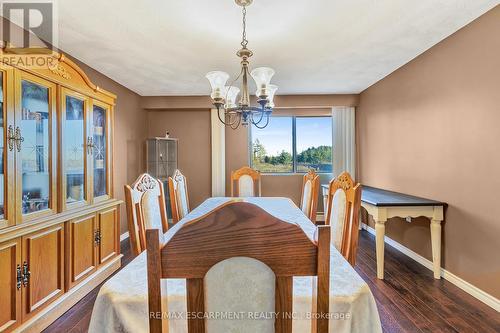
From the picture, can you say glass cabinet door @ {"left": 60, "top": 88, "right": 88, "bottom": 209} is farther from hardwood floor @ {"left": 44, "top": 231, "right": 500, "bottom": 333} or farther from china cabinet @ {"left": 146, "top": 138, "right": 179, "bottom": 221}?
china cabinet @ {"left": 146, "top": 138, "right": 179, "bottom": 221}

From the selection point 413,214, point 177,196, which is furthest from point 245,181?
point 413,214

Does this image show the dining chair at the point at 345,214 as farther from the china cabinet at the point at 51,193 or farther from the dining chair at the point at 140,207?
the china cabinet at the point at 51,193

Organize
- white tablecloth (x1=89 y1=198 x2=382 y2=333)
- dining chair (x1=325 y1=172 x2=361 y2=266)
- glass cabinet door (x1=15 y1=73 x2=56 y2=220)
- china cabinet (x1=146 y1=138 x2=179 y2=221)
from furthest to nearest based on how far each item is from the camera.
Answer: china cabinet (x1=146 y1=138 x2=179 y2=221) → glass cabinet door (x1=15 y1=73 x2=56 y2=220) → dining chair (x1=325 y1=172 x2=361 y2=266) → white tablecloth (x1=89 y1=198 x2=382 y2=333)

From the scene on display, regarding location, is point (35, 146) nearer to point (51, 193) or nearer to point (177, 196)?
point (51, 193)

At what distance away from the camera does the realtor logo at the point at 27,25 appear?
1.96 m

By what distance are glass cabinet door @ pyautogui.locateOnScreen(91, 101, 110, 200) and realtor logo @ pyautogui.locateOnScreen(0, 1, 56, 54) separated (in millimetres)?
700

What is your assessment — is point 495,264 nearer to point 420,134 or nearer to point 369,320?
point 420,134

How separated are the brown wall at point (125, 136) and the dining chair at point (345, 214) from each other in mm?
3240

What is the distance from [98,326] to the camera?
89 centimetres

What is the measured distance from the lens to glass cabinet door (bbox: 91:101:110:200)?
8.87 feet

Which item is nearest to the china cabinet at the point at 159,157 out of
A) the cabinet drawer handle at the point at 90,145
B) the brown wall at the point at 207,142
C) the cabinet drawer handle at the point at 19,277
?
the brown wall at the point at 207,142

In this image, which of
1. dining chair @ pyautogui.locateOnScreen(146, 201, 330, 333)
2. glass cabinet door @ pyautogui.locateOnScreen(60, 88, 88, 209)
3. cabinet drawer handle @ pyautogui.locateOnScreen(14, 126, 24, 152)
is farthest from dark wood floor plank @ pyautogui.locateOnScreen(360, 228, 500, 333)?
cabinet drawer handle @ pyautogui.locateOnScreen(14, 126, 24, 152)

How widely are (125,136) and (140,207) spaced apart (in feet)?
9.25

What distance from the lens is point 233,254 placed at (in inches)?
27.6
